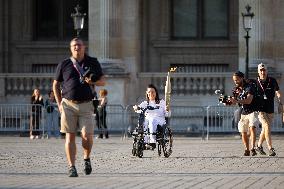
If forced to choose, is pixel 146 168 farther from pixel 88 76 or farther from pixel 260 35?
pixel 260 35

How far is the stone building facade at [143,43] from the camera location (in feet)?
124

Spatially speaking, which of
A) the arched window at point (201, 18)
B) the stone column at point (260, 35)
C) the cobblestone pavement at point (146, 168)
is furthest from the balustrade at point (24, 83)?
the cobblestone pavement at point (146, 168)

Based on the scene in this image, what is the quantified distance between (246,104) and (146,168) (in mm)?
4867

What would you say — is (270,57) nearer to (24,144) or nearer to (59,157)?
(24,144)

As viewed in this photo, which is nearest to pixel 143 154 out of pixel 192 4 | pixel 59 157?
pixel 59 157

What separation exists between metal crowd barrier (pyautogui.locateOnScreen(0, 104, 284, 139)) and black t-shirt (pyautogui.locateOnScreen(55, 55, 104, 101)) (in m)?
15.6

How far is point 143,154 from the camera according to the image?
2462 centimetres

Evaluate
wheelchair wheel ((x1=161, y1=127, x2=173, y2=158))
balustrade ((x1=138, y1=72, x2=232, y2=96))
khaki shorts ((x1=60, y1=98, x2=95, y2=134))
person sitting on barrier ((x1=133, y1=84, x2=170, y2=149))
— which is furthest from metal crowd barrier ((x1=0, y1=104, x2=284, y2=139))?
khaki shorts ((x1=60, y1=98, x2=95, y2=134))

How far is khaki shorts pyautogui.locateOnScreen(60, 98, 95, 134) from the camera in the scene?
18500 mm

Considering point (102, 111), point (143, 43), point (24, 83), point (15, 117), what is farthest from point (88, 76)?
point (143, 43)

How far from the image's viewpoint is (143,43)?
42.2m

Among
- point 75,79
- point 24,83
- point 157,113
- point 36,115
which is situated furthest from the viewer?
point 24,83

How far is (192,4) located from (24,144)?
13.9m

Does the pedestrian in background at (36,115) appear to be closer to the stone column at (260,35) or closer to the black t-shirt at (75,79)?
the stone column at (260,35)
